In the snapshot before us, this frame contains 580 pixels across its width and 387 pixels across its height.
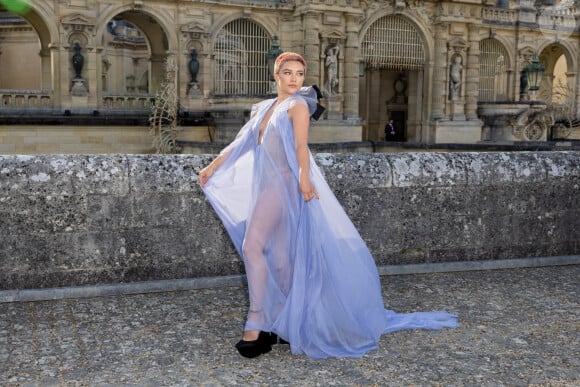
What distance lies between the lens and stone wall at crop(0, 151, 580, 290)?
463 cm

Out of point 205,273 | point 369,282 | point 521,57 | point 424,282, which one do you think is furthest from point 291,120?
point 521,57

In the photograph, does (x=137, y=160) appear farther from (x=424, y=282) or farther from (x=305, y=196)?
(x=424, y=282)

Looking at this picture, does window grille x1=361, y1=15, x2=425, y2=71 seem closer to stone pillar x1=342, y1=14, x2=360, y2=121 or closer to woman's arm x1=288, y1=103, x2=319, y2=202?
stone pillar x1=342, y1=14, x2=360, y2=121

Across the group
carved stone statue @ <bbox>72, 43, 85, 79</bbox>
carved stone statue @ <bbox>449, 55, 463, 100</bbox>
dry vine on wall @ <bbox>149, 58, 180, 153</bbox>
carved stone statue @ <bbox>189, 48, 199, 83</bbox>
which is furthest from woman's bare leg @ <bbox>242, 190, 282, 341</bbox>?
carved stone statue @ <bbox>449, 55, 463, 100</bbox>

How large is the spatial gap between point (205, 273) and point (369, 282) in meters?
1.62

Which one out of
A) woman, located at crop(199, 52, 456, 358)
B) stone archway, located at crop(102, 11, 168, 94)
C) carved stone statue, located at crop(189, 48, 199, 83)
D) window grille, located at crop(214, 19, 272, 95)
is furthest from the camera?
stone archway, located at crop(102, 11, 168, 94)

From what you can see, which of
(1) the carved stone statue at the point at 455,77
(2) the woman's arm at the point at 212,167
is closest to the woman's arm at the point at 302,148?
(2) the woman's arm at the point at 212,167

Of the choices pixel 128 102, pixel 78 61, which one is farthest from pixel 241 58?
pixel 78 61

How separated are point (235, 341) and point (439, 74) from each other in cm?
2182

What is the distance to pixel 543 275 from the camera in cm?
544

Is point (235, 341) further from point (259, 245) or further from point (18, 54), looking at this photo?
point (18, 54)

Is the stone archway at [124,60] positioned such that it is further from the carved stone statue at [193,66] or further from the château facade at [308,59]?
the carved stone statue at [193,66]

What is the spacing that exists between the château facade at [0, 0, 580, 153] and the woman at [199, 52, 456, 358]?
14424 millimetres

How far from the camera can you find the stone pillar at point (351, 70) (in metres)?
22.3
